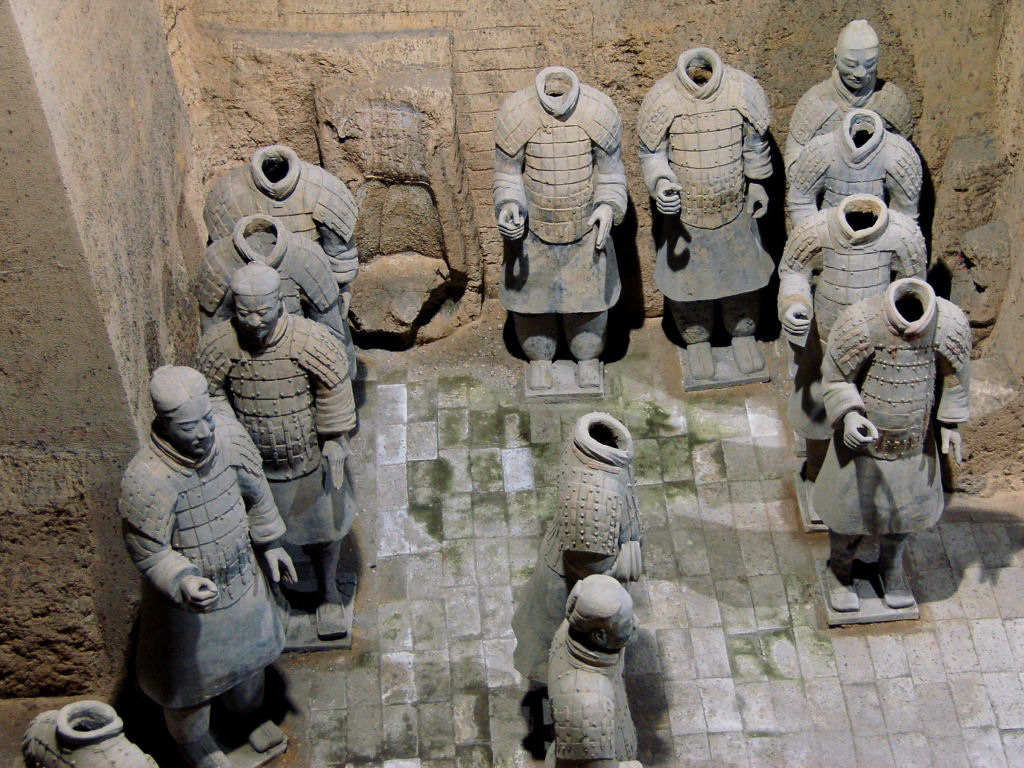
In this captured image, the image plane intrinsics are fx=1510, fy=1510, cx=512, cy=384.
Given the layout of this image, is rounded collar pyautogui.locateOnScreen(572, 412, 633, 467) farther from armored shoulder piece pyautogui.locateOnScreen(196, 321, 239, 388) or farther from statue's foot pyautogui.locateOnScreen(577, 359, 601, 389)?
statue's foot pyautogui.locateOnScreen(577, 359, 601, 389)

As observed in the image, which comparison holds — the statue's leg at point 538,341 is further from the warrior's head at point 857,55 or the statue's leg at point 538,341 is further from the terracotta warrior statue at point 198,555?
the terracotta warrior statue at point 198,555

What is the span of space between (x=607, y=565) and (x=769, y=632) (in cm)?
154

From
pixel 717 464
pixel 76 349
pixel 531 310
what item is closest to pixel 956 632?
pixel 717 464

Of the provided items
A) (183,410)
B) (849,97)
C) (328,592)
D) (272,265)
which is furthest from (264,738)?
(849,97)

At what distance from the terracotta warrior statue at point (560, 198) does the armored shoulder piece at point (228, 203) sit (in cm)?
136

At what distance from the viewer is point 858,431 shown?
262 inches

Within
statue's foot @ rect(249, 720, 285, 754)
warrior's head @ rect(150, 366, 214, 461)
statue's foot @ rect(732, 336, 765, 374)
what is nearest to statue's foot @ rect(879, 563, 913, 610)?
statue's foot @ rect(732, 336, 765, 374)

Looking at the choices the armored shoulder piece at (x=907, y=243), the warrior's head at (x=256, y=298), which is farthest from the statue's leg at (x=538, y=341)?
the warrior's head at (x=256, y=298)

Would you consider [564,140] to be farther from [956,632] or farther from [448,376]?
[956,632]

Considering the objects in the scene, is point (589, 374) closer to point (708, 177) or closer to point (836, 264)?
point (708, 177)

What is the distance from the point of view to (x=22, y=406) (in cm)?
695

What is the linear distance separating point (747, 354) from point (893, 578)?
1.83 metres

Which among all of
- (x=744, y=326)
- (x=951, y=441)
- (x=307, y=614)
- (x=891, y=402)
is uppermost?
(x=891, y=402)

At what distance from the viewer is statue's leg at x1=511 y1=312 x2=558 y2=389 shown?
8789mm
